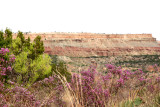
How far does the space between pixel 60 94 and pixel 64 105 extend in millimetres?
428

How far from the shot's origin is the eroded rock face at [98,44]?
7375 centimetres

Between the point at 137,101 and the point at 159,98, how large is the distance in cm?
96

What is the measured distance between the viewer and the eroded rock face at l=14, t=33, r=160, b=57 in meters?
73.8

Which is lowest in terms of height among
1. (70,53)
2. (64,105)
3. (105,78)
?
(70,53)

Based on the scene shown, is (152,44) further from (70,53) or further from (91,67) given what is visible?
(91,67)

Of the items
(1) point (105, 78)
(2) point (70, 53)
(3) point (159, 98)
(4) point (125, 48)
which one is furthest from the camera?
(4) point (125, 48)

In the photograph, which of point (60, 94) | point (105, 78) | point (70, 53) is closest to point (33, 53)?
point (60, 94)

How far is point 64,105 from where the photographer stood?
5.76 metres

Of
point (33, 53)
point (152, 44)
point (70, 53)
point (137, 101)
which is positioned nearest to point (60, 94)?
point (137, 101)

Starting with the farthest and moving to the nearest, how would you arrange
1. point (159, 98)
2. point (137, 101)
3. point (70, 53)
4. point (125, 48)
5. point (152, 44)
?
point (152, 44)
point (125, 48)
point (70, 53)
point (137, 101)
point (159, 98)

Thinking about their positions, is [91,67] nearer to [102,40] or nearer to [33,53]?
[33,53]

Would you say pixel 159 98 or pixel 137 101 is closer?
pixel 159 98

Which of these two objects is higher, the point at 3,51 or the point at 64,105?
the point at 3,51

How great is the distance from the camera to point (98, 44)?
8100 cm
